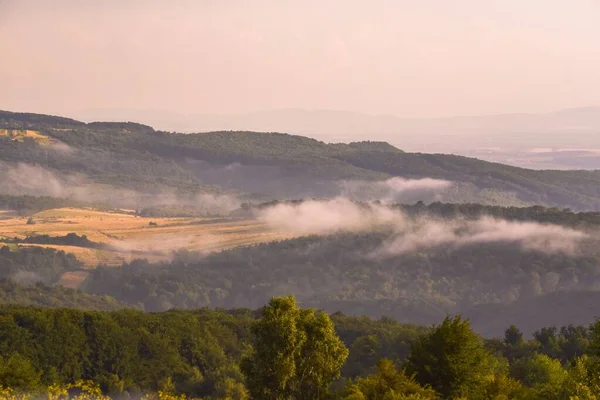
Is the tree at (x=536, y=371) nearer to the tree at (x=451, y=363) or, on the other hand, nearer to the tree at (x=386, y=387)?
the tree at (x=451, y=363)

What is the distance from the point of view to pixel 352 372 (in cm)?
18938

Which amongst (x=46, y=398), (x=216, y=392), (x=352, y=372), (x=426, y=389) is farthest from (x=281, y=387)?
(x=352, y=372)

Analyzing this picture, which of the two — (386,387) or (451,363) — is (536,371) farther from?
(386,387)

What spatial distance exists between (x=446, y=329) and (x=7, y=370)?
47.2 metres

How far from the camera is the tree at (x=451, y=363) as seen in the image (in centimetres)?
9281

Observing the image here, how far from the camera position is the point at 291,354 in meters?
91.2

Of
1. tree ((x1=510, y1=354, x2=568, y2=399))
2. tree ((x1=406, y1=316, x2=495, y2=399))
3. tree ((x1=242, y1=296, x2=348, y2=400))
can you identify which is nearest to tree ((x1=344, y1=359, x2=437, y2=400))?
tree ((x1=242, y1=296, x2=348, y2=400))

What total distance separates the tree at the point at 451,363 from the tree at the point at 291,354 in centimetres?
728

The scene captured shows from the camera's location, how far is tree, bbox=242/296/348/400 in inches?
3593

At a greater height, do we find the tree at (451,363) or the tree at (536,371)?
the tree at (451,363)

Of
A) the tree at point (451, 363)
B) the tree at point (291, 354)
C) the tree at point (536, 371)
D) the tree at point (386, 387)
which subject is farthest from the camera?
the tree at point (536, 371)

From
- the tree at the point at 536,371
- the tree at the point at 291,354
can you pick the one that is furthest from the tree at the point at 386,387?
the tree at the point at 536,371

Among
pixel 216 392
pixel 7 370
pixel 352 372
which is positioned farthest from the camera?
pixel 352 372

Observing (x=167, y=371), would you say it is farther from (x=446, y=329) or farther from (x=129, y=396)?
(x=446, y=329)
